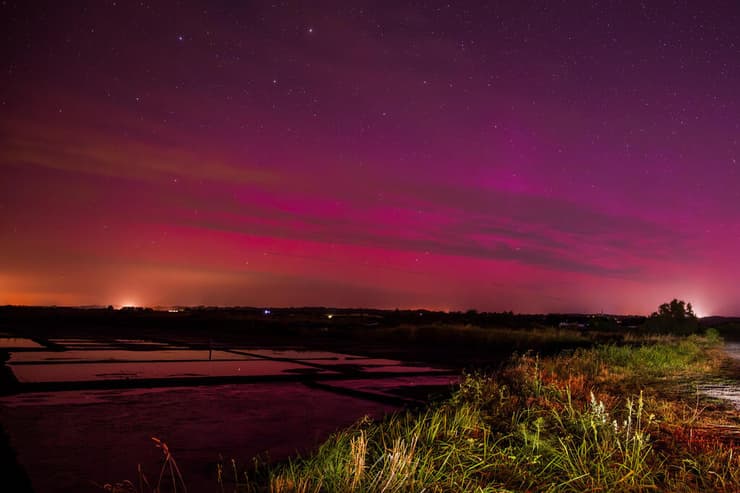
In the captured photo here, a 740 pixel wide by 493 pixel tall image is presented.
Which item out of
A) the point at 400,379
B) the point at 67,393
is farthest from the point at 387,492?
the point at 400,379

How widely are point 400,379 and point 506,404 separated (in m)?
5.42

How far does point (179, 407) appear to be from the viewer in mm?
9109

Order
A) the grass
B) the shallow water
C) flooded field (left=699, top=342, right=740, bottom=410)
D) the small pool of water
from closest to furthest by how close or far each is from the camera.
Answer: the grass
the shallow water
flooded field (left=699, top=342, right=740, bottom=410)
the small pool of water

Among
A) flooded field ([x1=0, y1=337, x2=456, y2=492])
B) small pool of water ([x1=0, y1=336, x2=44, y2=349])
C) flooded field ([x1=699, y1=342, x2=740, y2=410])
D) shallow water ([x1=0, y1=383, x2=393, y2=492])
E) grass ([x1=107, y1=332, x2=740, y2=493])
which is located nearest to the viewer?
grass ([x1=107, y1=332, x2=740, y2=493])

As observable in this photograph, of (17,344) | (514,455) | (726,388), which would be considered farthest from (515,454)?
(17,344)

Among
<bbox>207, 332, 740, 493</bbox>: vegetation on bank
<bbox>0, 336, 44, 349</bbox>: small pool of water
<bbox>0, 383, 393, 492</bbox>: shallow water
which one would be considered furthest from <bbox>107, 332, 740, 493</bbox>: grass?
<bbox>0, 336, 44, 349</bbox>: small pool of water

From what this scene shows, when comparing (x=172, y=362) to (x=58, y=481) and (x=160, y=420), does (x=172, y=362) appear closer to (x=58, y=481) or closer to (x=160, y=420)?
(x=160, y=420)

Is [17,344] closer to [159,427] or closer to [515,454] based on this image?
[159,427]

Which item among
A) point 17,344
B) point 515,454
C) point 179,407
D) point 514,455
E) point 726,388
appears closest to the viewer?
point 514,455

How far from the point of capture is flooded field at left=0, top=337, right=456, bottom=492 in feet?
19.8

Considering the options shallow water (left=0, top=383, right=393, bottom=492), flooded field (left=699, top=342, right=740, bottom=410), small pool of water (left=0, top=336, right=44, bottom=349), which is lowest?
flooded field (left=699, top=342, right=740, bottom=410)

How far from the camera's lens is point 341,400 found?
10.1m

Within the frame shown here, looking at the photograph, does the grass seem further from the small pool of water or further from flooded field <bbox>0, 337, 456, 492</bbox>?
the small pool of water

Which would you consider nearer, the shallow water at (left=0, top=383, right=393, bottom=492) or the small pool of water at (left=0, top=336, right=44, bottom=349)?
the shallow water at (left=0, top=383, right=393, bottom=492)
